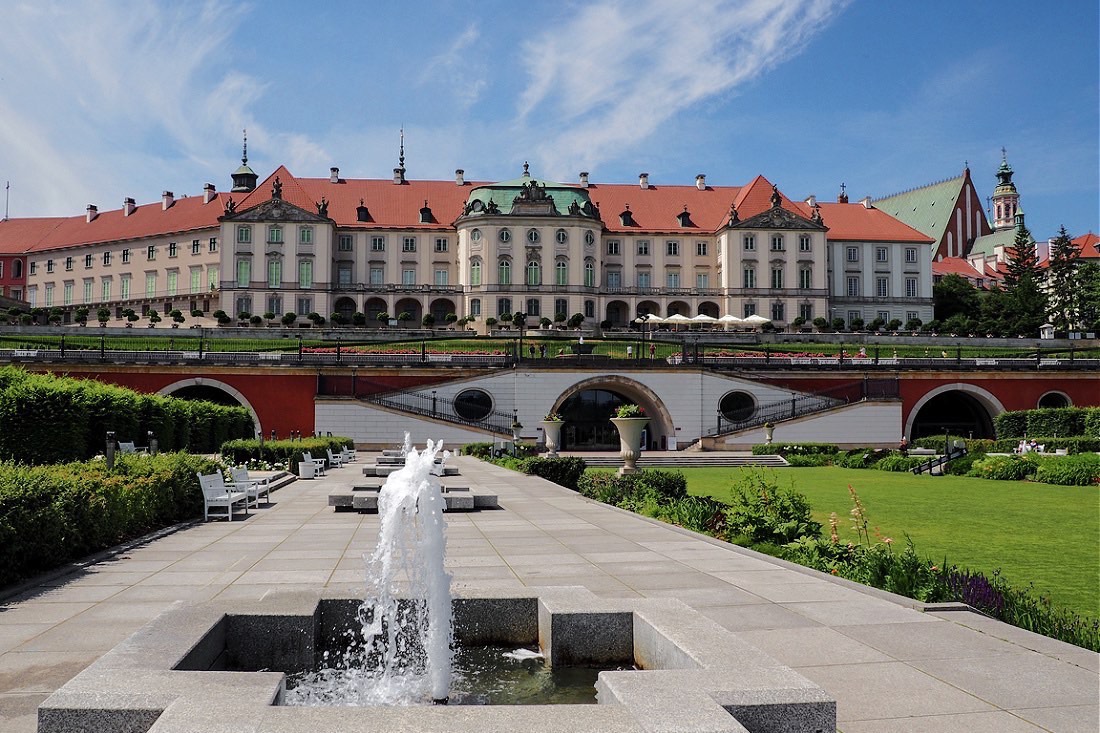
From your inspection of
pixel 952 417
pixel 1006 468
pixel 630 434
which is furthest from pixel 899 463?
pixel 952 417

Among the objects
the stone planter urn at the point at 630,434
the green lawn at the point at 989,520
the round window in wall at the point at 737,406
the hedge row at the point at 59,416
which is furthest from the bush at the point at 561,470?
the round window in wall at the point at 737,406

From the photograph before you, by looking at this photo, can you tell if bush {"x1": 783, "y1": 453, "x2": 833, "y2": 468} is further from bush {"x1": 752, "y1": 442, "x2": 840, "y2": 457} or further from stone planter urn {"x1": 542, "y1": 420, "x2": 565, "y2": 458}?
stone planter urn {"x1": 542, "y1": 420, "x2": 565, "y2": 458}

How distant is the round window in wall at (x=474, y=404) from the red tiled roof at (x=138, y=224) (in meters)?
43.3

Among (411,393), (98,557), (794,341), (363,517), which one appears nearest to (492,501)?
(363,517)

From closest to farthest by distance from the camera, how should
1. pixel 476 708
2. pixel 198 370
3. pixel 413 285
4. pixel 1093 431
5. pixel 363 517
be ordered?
1. pixel 476 708
2. pixel 363 517
3. pixel 1093 431
4. pixel 198 370
5. pixel 413 285

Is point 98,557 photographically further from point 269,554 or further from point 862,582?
point 862,582

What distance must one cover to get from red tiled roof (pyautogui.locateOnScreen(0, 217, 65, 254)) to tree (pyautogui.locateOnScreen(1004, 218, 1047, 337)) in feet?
311

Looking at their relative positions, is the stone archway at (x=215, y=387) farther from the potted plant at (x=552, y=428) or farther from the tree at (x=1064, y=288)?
the tree at (x=1064, y=288)

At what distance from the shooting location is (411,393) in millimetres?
43906

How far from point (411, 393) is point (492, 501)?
27620 mm

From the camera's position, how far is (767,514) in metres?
12.0

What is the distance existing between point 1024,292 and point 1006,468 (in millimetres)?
54901

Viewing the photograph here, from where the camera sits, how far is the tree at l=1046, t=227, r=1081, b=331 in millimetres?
74000

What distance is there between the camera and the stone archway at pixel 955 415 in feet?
162
